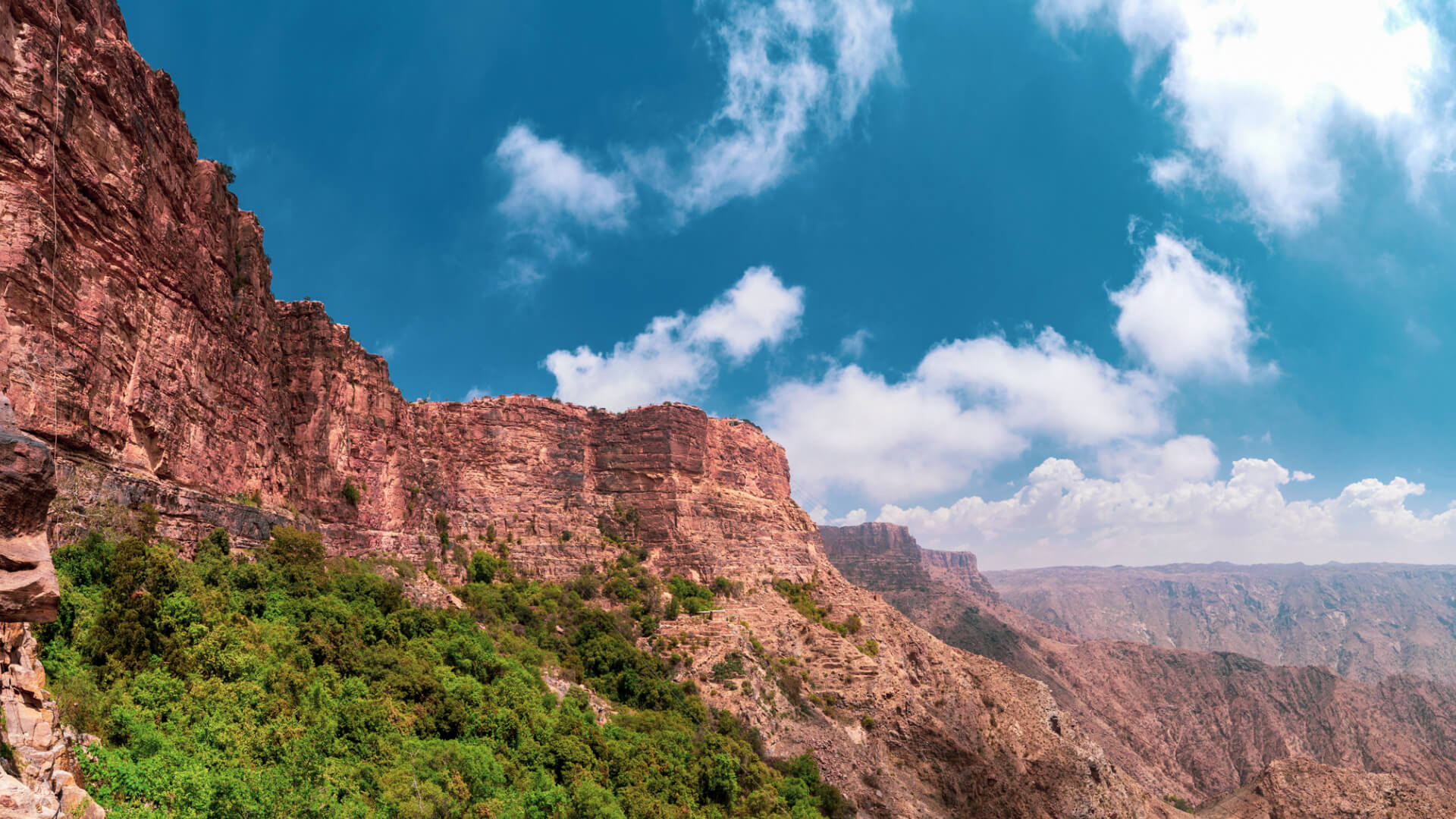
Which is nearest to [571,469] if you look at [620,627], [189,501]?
[620,627]

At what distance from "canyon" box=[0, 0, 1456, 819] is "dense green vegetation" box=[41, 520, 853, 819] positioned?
1.60 meters

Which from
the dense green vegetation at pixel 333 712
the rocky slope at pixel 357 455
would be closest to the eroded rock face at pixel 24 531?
the dense green vegetation at pixel 333 712

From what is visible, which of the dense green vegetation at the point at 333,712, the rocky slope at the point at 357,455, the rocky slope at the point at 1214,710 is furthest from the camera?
the rocky slope at the point at 1214,710

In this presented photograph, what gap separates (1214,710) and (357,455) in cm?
12392

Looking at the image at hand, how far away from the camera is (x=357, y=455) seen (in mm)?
38031

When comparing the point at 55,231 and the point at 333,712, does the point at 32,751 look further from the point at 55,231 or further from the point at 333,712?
the point at 55,231

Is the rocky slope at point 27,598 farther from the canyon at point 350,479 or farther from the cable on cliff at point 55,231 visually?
the cable on cliff at point 55,231

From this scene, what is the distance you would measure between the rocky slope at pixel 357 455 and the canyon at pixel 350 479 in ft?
0.40

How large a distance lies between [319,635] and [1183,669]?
442 feet

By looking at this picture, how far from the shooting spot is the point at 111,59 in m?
19.6

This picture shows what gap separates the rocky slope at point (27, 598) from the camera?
20.9 ft

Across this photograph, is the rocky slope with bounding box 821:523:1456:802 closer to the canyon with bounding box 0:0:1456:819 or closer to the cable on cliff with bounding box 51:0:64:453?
the canyon with bounding box 0:0:1456:819

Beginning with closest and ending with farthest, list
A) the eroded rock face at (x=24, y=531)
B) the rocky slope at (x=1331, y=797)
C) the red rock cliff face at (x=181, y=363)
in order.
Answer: the eroded rock face at (x=24, y=531)
the red rock cliff face at (x=181, y=363)
the rocky slope at (x=1331, y=797)

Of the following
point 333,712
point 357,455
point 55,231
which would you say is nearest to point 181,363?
point 55,231
